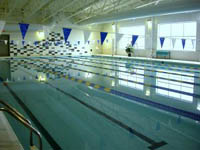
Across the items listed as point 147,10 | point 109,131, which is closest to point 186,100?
point 109,131

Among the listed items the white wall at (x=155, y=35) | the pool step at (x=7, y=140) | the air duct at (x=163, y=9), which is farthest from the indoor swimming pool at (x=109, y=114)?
the white wall at (x=155, y=35)

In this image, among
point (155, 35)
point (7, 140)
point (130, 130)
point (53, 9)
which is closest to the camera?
point (7, 140)

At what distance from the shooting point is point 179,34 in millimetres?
13430

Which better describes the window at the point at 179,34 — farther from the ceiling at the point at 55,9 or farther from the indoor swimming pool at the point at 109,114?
the indoor swimming pool at the point at 109,114

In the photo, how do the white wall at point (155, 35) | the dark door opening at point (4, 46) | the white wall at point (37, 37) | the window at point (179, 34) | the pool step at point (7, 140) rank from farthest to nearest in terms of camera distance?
the dark door opening at point (4, 46) < the white wall at point (37, 37) < the window at point (179, 34) < the white wall at point (155, 35) < the pool step at point (7, 140)

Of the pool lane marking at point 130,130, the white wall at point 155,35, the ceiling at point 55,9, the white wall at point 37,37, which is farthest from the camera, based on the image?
the white wall at point 37,37

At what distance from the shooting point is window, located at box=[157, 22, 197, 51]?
41.1ft

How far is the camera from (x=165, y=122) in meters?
3.17

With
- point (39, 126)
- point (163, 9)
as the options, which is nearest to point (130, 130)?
point (39, 126)

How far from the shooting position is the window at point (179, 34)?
12.5 m

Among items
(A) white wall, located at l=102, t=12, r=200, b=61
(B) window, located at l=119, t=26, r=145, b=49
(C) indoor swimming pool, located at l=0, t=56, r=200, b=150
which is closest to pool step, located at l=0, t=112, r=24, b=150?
(C) indoor swimming pool, located at l=0, t=56, r=200, b=150

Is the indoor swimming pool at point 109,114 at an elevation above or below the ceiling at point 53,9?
below

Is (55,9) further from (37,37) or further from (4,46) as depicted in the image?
(4,46)

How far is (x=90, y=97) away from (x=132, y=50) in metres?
12.0
